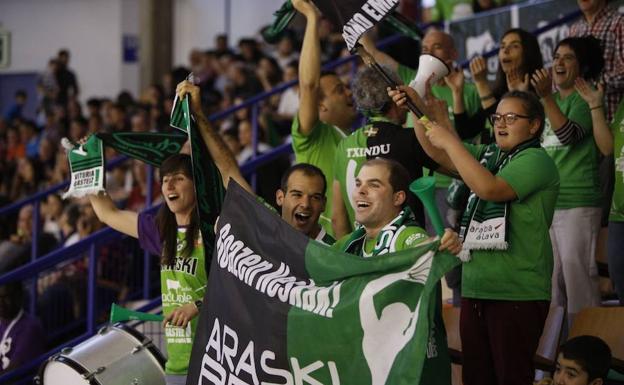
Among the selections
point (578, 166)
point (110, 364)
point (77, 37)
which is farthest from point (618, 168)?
point (77, 37)

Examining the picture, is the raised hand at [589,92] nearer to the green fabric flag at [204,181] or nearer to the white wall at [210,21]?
the green fabric flag at [204,181]

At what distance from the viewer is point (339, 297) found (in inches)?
193

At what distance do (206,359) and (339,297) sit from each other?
0.74m

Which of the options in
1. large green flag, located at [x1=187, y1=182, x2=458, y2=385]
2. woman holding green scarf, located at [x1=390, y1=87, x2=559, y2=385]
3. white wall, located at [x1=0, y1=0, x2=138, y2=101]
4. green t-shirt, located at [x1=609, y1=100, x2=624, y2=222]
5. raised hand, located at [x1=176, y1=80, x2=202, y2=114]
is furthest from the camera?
white wall, located at [x1=0, y1=0, x2=138, y2=101]

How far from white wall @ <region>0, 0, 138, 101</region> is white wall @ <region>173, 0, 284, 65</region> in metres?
0.90

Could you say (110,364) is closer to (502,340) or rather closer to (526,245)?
(502,340)

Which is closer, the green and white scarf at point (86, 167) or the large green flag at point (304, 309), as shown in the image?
the large green flag at point (304, 309)

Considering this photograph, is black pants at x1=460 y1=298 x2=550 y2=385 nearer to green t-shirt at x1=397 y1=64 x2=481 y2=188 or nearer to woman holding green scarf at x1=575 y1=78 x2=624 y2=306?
woman holding green scarf at x1=575 y1=78 x2=624 y2=306

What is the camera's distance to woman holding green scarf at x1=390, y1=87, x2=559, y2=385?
5551 mm

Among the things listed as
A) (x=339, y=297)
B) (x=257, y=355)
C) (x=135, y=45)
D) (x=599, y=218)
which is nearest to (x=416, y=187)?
(x=339, y=297)

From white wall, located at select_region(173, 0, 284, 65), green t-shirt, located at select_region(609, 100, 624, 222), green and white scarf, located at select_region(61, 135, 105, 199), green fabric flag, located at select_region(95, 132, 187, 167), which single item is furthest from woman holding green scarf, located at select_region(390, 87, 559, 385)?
white wall, located at select_region(173, 0, 284, 65)

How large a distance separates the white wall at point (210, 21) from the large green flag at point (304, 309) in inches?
636

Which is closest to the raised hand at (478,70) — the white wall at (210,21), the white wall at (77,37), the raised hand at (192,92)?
the raised hand at (192,92)

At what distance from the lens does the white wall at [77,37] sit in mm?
22750
